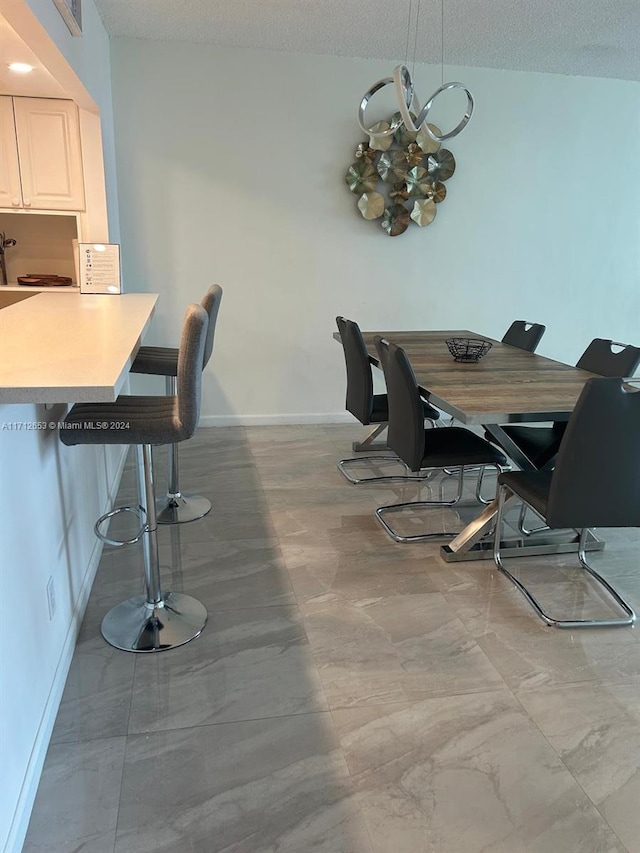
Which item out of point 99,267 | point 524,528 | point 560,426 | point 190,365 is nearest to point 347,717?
point 190,365

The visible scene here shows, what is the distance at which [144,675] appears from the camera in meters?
1.90

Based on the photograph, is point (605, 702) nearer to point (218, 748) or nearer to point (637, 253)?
point (218, 748)

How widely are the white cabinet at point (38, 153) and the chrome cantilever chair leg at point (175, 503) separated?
1267 mm

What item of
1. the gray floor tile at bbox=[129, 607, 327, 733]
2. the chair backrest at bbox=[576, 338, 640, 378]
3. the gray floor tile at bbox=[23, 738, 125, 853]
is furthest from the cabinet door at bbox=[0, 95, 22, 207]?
the chair backrest at bbox=[576, 338, 640, 378]

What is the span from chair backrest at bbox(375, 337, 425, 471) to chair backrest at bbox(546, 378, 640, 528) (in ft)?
2.10

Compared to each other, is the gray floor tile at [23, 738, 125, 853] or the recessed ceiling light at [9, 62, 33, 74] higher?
the recessed ceiling light at [9, 62, 33, 74]

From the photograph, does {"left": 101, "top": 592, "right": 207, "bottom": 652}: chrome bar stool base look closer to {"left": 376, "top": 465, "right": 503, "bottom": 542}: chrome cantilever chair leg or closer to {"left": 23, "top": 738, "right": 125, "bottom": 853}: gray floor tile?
{"left": 23, "top": 738, "right": 125, "bottom": 853}: gray floor tile

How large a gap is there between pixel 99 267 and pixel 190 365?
6.57ft

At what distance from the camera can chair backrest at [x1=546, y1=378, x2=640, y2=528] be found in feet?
6.54

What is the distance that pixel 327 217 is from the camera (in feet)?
14.0

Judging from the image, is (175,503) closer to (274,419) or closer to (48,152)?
(274,419)

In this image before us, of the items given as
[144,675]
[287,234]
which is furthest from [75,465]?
[287,234]

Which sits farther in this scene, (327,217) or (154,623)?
(327,217)

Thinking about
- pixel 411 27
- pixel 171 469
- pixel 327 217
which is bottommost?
pixel 171 469
